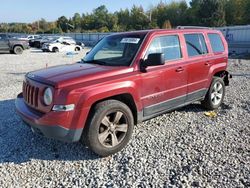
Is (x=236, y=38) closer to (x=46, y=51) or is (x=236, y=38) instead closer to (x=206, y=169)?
(x=46, y=51)

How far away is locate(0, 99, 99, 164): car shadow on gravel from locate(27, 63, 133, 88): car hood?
3.91 feet

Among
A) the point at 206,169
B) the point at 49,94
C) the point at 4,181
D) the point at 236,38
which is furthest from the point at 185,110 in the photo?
the point at 236,38

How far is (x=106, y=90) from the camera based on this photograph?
4.06m

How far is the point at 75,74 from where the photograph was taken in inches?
166

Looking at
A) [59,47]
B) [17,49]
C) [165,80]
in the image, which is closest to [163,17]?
[59,47]

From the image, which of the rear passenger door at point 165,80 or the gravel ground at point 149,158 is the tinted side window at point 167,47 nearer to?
the rear passenger door at point 165,80

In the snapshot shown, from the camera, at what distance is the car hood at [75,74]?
3937 millimetres

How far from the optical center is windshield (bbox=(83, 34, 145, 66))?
4.77m

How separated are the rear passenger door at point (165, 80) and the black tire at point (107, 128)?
468mm

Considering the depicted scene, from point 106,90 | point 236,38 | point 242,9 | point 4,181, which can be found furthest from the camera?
point 242,9

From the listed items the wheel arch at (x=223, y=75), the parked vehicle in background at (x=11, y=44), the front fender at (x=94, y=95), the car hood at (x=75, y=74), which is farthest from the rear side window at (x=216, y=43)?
the parked vehicle in background at (x=11, y=44)

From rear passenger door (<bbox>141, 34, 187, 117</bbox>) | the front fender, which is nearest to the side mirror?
rear passenger door (<bbox>141, 34, 187, 117</bbox>)

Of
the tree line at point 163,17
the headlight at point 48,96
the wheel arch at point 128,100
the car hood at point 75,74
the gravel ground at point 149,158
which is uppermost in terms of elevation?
the tree line at point 163,17

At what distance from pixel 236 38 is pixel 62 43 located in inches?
699
